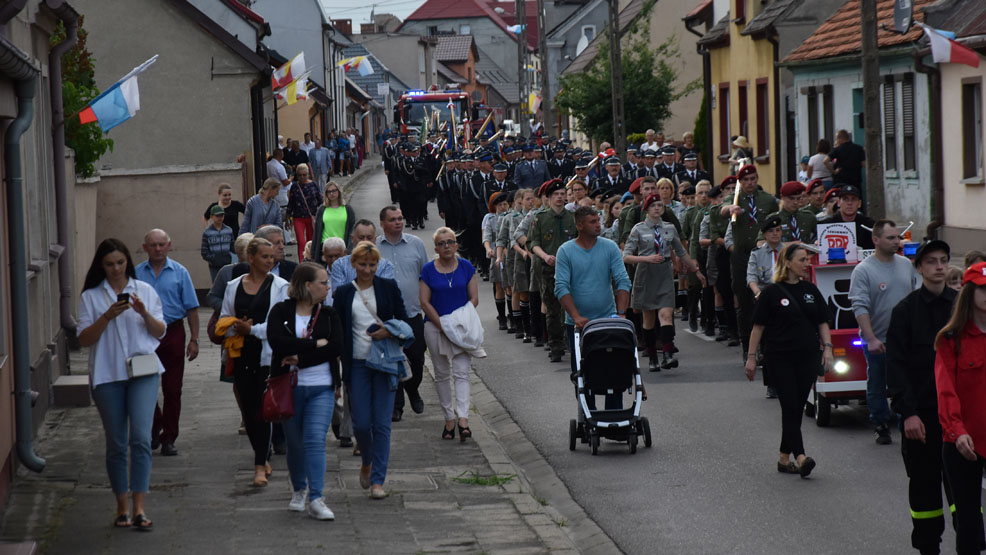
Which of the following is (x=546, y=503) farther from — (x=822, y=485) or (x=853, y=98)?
(x=853, y=98)

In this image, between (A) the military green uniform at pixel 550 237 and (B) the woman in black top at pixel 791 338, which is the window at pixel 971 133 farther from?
(B) the woman in black top at pixel 791 338

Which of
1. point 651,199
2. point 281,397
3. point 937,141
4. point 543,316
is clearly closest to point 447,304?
point 281,397

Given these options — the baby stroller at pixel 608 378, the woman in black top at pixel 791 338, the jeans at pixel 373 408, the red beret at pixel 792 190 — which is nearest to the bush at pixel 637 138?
the red beret at pixel 792 190

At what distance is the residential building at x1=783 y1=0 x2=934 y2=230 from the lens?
2542 centimetres

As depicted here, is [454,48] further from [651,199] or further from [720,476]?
[720,476]

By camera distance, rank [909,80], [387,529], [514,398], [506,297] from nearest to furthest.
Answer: [387,529] → [514,398] → [506,297] → [909,80]

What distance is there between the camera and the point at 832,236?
12.7 meters

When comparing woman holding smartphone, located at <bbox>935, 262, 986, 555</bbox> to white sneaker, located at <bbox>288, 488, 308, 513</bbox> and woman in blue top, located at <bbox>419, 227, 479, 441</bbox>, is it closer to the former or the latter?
white sneaker, located at <bbox>288, 488, 308, 513</bbox>

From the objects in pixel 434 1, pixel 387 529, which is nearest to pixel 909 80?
pixel 387 529

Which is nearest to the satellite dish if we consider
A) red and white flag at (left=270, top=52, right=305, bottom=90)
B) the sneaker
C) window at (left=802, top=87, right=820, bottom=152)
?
window at (left=802, top=87, right=820, bottom=152)

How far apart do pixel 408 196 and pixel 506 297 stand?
16.2 m

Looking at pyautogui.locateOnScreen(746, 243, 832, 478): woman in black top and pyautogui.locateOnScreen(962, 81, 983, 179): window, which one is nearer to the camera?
pyautogui.locateOnScreen(746, 243, 832, 478): woman in black top

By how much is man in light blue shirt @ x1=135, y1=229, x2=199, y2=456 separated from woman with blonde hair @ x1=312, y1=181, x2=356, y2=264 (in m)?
3.94

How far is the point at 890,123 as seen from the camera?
27109mm
